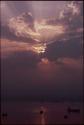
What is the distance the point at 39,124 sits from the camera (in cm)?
7150

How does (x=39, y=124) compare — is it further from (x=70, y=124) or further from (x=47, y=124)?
(x=70, y=124)

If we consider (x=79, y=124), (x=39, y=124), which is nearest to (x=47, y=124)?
(x=39, y=124)

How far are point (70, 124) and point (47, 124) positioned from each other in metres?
4.91

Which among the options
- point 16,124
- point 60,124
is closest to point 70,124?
point 60,124

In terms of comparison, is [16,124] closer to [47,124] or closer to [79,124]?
[47,124]

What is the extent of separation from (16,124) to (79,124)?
12.6 metres

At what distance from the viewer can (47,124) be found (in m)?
73.1

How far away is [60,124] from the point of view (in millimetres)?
72000

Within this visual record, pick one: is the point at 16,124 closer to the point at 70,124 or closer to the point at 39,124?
the point at 39,124

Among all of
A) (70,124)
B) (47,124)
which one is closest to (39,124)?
(47,124)

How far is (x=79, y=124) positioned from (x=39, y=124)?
8.11 m

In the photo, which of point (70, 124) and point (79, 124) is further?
point (70, 124)

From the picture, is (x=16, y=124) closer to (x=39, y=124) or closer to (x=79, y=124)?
(x=39, y=124)
